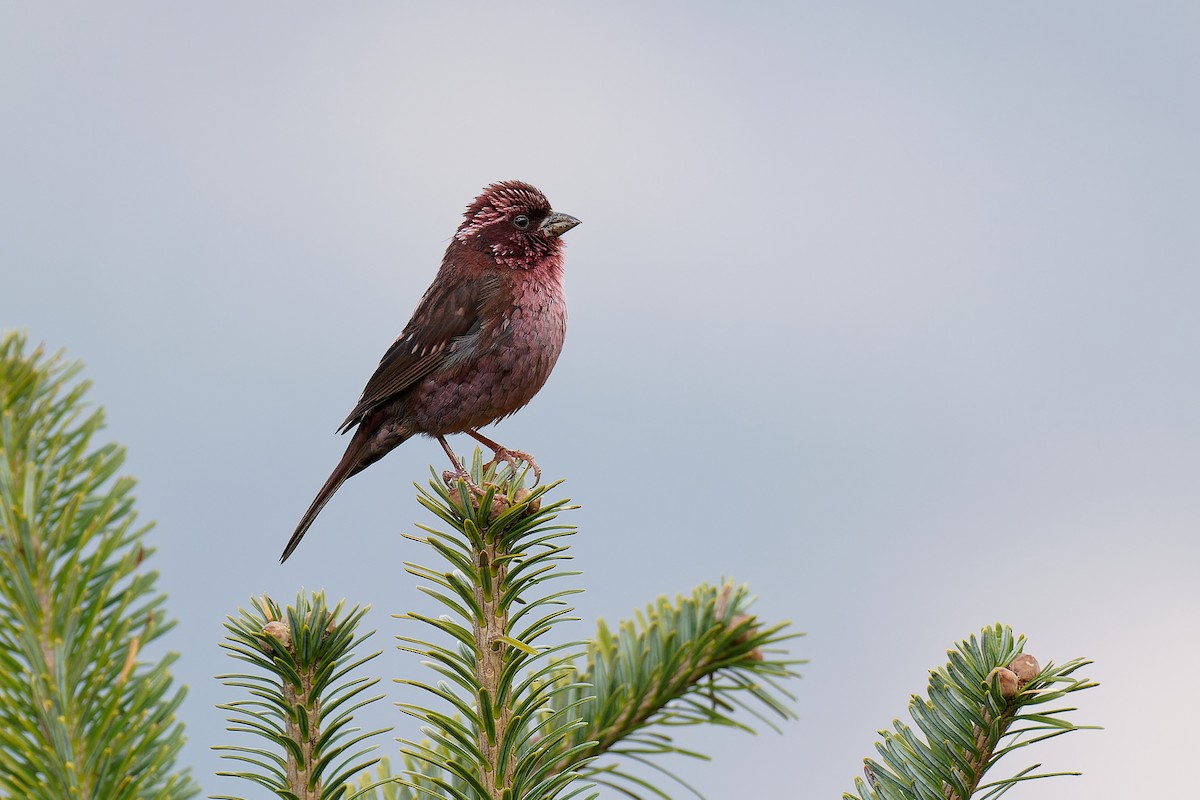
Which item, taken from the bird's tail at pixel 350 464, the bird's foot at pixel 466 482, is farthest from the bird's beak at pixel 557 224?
the bird's foot at pixel 466 482

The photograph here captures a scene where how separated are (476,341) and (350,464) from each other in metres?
1.07

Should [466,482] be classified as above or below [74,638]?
above

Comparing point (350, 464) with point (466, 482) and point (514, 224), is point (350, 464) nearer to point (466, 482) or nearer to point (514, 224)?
point (514, 224)

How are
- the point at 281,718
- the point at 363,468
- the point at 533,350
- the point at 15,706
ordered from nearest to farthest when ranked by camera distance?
the point at 15,706
the point at 281,718
the point at 533,350
the point at 363,468

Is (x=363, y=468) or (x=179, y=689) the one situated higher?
(x=363, y=468)

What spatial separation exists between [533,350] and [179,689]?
12.8 ft

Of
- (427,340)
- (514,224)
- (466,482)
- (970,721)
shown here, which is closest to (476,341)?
(427,340)

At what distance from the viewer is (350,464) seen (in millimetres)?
6195

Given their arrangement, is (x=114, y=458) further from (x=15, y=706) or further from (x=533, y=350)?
(x=533, y=350)

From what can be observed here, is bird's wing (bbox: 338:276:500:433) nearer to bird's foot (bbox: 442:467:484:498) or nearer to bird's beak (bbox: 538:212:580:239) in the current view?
bird's beak (bbox: 538:212:580:239)

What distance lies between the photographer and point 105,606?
2.00 metres

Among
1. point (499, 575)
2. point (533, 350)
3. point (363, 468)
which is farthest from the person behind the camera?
point (363, 468)

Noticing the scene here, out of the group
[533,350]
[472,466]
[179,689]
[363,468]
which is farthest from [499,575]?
[363,468]

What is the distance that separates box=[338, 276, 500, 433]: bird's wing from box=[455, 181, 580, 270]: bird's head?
1.07 ft
